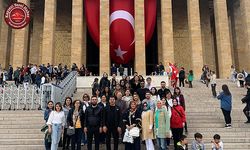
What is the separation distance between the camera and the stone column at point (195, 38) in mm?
25484

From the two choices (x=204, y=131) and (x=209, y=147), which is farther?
(x=204, y=131)

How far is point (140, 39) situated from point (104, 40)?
9.82 ft

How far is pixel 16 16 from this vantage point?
55.3 feet

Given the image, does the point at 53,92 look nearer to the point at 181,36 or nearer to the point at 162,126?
the point at 162,126

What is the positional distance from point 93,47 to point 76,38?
18.6ft

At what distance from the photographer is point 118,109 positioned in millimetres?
8406

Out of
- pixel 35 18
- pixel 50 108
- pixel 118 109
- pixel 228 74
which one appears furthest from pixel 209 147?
pixel 35 18

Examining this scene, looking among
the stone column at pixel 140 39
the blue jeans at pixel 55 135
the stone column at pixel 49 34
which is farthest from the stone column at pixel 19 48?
the blue jeans at pixel 55 135

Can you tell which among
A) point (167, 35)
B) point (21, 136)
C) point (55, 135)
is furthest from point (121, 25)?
point (55, 135)

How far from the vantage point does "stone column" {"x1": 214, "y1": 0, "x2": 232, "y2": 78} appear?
25672 millimetres

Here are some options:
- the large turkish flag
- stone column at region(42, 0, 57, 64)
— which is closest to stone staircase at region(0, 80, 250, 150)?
the large turkish flag

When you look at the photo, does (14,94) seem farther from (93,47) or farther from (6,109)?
(93,47)

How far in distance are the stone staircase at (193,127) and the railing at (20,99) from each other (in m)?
1.09

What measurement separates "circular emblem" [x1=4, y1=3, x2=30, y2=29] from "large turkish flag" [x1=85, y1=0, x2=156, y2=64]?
27.6 ft
